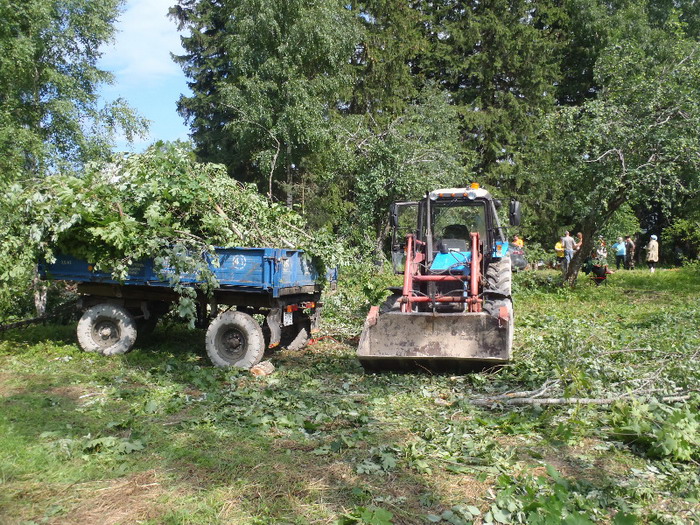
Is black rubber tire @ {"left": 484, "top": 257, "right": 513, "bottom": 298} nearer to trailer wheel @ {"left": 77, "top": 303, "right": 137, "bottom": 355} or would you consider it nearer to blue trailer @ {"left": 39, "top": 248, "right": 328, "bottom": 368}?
blue trailer @ {"left": 39, "top": 248, "right": 328, "bottom": 368}

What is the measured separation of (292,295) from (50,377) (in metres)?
3.23

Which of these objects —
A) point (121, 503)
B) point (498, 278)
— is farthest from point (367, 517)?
point (498, 278)

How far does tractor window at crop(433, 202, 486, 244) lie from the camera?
8.91 metres

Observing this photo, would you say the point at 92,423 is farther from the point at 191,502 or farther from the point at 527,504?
the point at 527,504

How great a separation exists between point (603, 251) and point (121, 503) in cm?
1739

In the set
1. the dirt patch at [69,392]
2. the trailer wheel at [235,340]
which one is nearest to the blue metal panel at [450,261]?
the trailer wheel at [235,340]

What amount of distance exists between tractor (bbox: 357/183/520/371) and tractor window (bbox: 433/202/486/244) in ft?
0.05

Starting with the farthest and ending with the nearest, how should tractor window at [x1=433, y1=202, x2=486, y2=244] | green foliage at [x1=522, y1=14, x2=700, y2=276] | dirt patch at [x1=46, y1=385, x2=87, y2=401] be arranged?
1. green foliage at [x1=522, y1=14, x2=700, y2=276]
2. tractor window at [x1=433, y1=202, x2=486, y2=244]
3. dirt patch at [x1=46, y1=385, x2=87, y2=401]

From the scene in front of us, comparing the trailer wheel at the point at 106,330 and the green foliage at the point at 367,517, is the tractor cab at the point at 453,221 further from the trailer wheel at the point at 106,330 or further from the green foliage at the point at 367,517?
the green foliage at the point at 367,517

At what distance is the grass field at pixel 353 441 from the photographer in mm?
3797

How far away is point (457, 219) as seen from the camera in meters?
8.98

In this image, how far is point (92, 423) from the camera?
5.52m

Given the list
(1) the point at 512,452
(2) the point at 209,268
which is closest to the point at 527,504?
(1) the point at 512,452

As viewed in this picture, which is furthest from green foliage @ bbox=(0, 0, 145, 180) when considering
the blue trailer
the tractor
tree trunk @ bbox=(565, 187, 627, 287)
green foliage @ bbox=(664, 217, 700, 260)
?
green foliage @ bbox=(664, 217, 700, 260)
